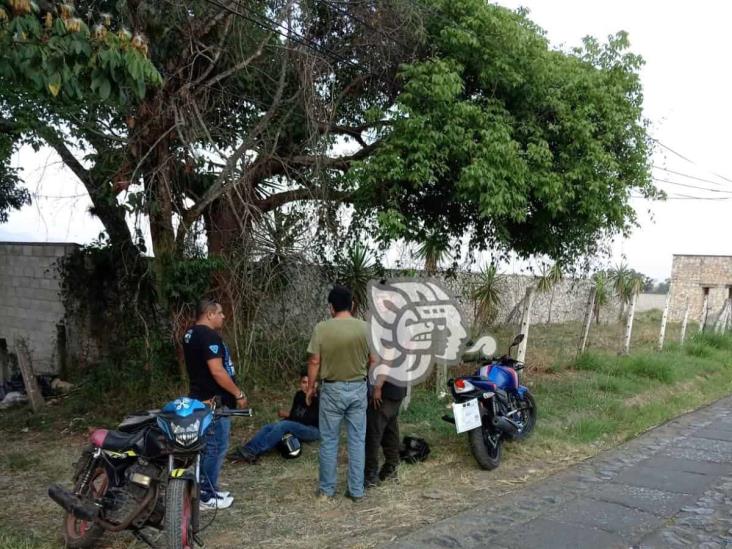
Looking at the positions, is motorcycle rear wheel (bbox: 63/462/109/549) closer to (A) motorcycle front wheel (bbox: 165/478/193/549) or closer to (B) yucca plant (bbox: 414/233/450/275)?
(A) motorcycle front wheel (bbox: 165/478/193/549)

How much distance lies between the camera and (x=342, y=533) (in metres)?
4.52

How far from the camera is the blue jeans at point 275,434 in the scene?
20.3 ft

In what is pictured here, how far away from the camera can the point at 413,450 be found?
243 inches

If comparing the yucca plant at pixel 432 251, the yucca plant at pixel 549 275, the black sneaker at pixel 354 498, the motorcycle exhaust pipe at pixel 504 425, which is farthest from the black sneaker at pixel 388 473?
the yucca plant at pixel 549 275

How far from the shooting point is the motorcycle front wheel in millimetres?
3828

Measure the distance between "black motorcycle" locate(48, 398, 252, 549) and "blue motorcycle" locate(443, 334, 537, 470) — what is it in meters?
2.49

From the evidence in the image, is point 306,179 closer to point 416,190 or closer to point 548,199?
point 416,190

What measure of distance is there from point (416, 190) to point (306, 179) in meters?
1.51

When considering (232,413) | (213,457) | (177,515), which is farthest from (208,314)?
(177,515)

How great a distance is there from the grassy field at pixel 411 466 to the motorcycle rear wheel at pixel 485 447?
4.4 inches

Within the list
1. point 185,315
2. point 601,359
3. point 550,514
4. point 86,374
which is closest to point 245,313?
point 185,315

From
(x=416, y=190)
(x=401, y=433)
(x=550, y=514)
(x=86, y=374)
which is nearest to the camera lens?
(x=550, y=514)

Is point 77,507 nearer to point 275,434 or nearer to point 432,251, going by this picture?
point 275,434

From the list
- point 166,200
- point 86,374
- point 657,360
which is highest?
point 166,200
